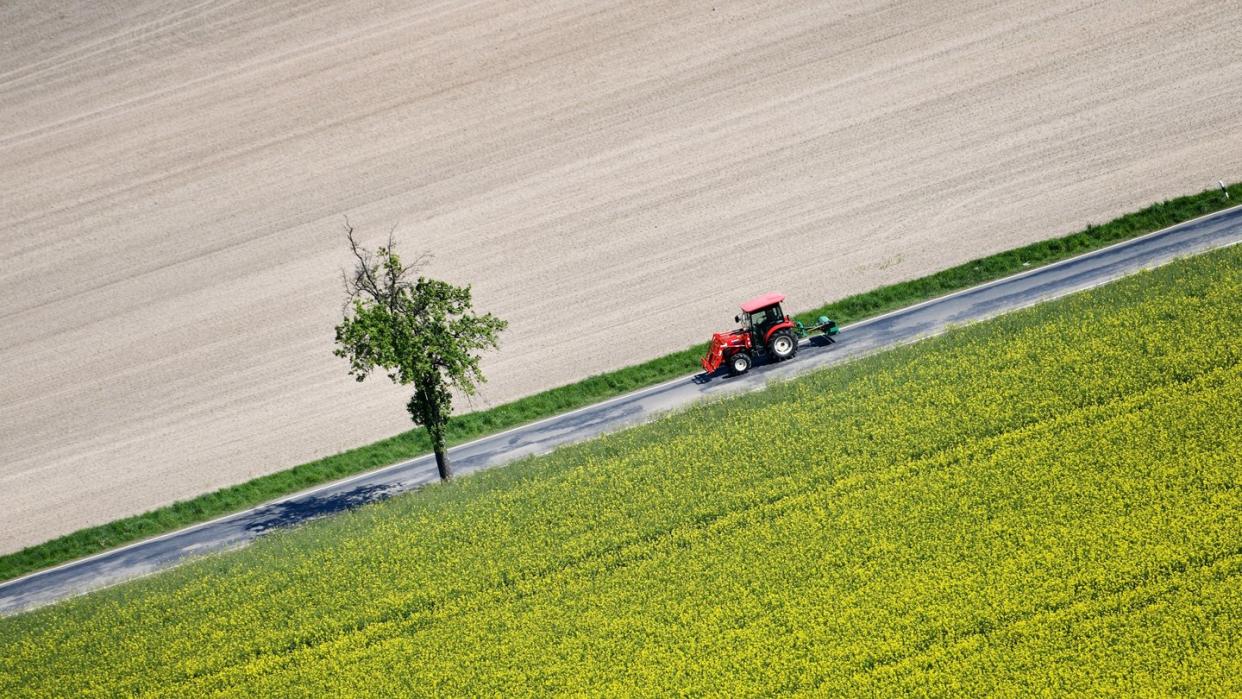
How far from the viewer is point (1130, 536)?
2080cm

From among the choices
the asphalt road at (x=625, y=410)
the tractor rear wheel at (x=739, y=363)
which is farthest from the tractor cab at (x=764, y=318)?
the asphalt road at (x=625, y=410)

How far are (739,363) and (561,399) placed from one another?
5.78 meters

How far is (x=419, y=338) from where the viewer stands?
95.6ft

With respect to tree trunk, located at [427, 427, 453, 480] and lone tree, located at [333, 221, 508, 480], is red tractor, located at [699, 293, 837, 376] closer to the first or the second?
lone tree, located at [333, 221, 508, 480]

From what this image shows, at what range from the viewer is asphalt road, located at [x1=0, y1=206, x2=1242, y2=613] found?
103 feet

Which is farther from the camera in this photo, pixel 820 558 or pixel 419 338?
pixel 419 338

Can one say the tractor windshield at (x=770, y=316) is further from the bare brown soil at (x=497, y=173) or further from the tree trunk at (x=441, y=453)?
the tree trunk at (x=441, y=453)

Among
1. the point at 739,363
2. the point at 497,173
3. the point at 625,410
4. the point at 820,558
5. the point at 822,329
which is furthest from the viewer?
the point at 497,173

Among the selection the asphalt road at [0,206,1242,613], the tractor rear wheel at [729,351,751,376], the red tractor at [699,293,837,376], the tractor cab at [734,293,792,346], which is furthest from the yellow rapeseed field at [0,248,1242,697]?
the tractor cab at [734,293,792,346]

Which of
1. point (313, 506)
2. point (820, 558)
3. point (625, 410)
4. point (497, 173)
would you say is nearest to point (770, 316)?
point (625, 410)

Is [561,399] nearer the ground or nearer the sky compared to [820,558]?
nearer the sky

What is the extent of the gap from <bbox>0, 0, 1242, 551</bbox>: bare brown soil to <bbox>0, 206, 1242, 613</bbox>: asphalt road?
6.31 ft

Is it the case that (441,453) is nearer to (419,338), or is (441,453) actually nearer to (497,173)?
(419,338)

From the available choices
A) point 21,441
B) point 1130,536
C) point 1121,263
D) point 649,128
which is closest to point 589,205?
point 649,128
